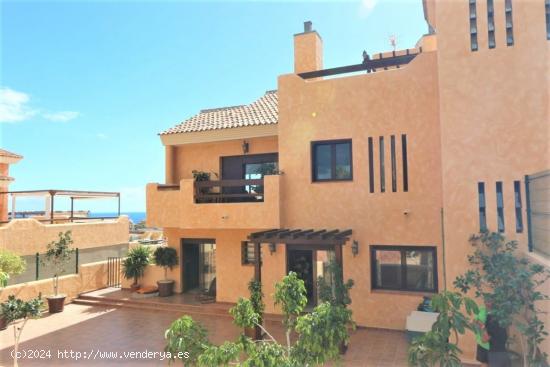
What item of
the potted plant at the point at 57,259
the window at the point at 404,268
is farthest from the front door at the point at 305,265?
the potted plant at the point at 57,259

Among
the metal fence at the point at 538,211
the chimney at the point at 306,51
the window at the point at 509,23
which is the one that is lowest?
the metal fence at the point at 538,211

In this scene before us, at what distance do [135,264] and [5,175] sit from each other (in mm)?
14383

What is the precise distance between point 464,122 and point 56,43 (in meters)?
16.5

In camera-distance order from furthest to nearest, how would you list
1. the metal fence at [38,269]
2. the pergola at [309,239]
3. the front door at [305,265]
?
the metal fence at [38,269], the front door at [305,265], the pergola at [309,239]

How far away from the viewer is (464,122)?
334 inches

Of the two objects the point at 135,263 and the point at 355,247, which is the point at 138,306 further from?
the point at 355,247

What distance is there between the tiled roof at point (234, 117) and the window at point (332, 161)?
247cm

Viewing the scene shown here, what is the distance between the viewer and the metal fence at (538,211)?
693cm

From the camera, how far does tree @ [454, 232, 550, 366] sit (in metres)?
5.84

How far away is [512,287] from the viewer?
609 cm

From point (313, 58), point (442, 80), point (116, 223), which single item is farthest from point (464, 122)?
point (116, 223)

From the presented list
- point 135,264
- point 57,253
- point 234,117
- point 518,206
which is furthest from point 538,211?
point 57,253

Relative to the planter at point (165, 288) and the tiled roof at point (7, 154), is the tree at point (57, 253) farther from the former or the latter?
the tiled roof at point (7, 154)

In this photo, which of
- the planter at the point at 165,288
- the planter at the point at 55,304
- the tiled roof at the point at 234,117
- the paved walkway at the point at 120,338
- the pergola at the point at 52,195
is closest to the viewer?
the paved walkway at the point at 120,338
